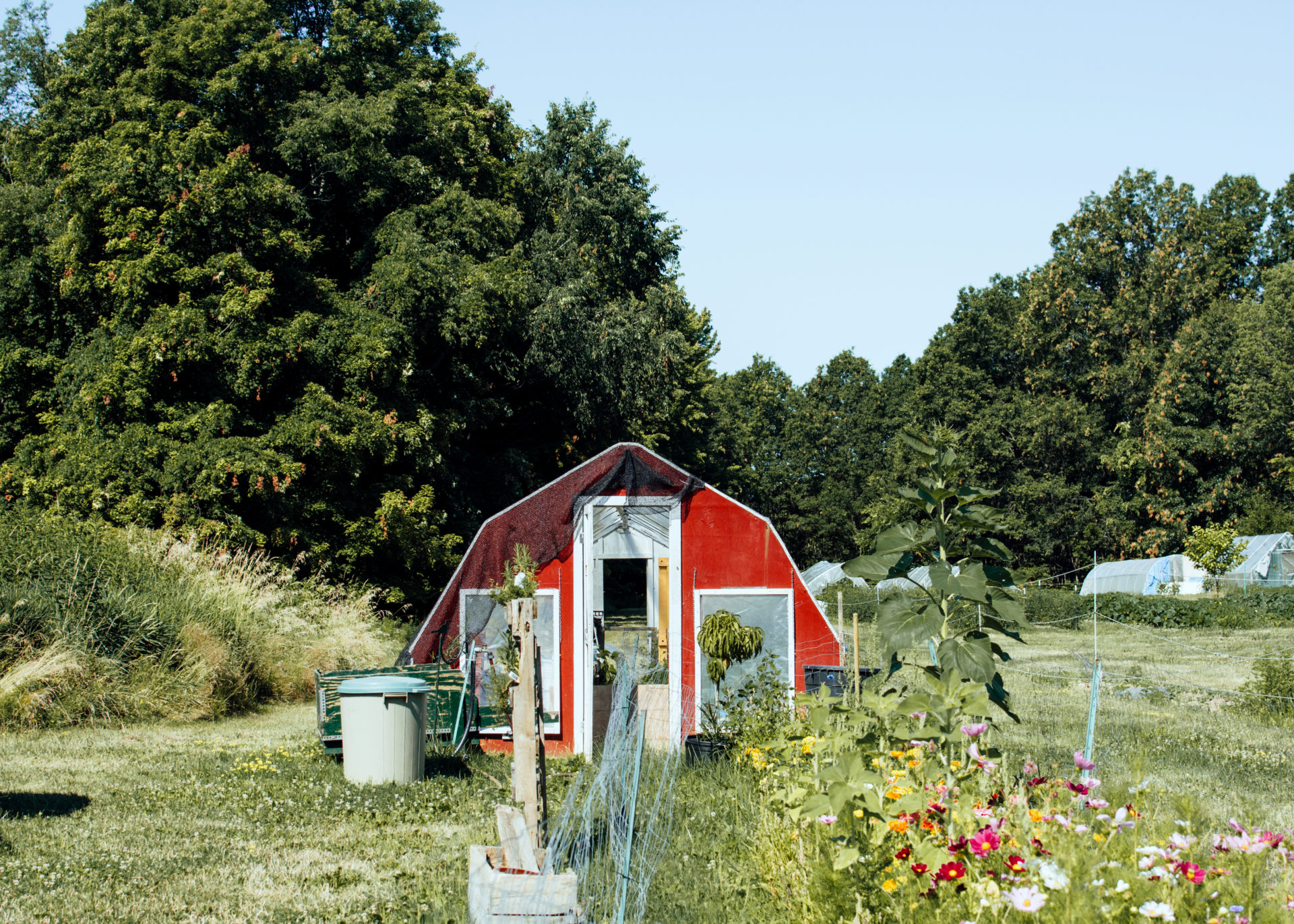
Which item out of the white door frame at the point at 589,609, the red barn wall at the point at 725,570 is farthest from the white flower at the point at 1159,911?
the red barn wall at the point at 725,570

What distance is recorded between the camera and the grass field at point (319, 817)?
5691 millimetres

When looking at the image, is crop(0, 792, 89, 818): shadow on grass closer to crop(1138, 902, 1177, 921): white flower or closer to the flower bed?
the flower bed

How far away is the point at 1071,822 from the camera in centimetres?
382

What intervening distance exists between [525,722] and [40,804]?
4.28 m

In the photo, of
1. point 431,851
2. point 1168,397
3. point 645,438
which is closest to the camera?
point 431,851

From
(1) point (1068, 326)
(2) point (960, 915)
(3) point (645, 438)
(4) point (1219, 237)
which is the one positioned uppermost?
(4) point (1219, 237)

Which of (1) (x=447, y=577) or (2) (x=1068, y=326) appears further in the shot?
(2) (x=1068, y=326)

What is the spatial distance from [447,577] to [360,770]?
1618cm

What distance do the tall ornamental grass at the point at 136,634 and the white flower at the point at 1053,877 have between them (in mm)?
11730

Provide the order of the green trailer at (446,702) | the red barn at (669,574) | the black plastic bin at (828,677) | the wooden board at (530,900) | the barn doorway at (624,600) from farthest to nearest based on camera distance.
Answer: the barn doorway at (624,600)
the red barn at (669,574)
the black plastic bin at (828,677)
the green trailer at (446,702)
the wooden board at (530,900)

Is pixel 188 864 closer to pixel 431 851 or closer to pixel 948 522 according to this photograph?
pixel 431 851

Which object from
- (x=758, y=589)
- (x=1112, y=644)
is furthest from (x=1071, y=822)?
(x=1112, y=644)

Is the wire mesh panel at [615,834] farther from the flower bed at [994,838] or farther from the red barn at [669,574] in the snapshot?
the red barn at [669,574]

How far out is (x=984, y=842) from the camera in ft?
10.9
